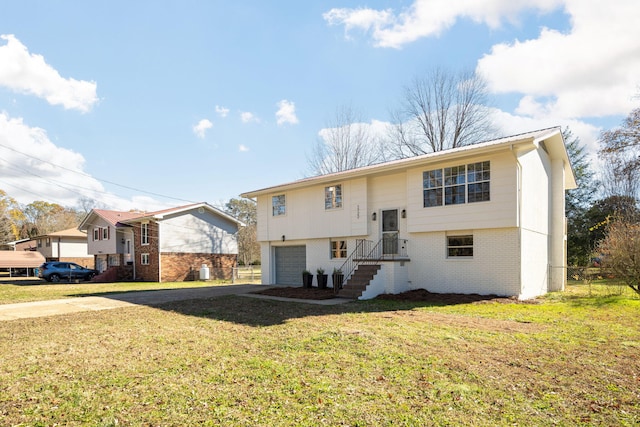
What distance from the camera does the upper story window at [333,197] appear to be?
18125 mm


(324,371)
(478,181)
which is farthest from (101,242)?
(324,371)

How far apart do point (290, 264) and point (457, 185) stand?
32.2ft

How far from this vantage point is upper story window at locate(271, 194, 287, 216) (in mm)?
20609

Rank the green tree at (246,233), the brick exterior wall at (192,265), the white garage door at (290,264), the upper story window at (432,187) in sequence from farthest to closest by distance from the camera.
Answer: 1. the green tree at (246,233)
2. the brick exterior wall at (192,265)
3. the white garage door at (290,264)
4. the upper story window at (432,187)

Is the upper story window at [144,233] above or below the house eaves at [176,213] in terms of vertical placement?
below

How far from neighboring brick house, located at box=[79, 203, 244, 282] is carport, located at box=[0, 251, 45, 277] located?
10893mm

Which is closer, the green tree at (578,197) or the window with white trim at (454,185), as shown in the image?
the window with white trim at (454,185)

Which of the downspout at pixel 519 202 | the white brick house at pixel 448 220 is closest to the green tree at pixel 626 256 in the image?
the white brick house at pixel 448 220

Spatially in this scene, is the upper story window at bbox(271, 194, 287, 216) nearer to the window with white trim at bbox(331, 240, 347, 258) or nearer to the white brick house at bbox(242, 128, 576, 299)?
the white brick house at bbox(242, 128, 576, 299)

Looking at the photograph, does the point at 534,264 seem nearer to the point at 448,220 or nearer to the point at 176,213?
the point at 448,220

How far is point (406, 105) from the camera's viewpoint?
3250 cm

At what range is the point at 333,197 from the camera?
60.3 ft

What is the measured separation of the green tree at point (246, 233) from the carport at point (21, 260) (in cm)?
1952

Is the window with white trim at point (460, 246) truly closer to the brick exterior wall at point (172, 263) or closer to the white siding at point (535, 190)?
the white siding at point (535, 190)
